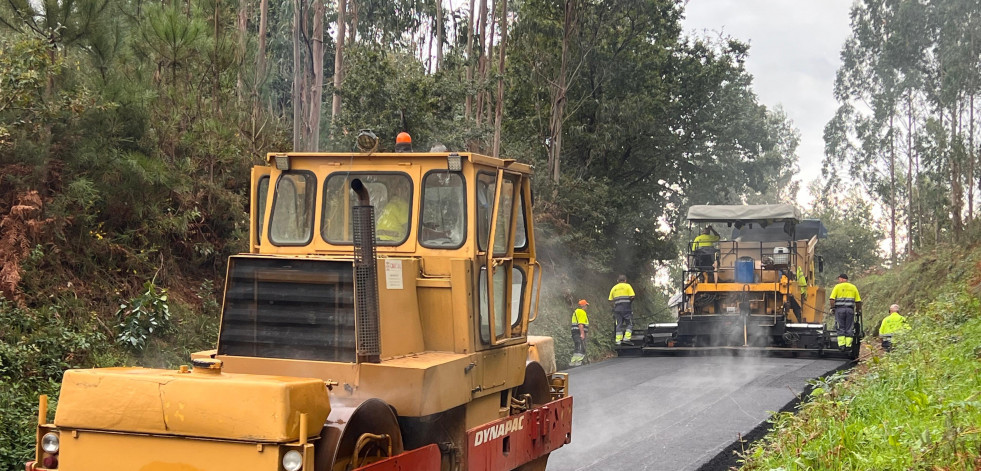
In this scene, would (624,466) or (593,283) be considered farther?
(593,283)

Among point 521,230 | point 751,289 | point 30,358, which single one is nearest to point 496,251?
point 521,230

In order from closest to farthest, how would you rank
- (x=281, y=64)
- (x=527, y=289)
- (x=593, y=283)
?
(x=527, y=289) → (x=593, y=283) → (x=281, y=64)

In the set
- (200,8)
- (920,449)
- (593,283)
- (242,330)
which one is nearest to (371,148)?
(242,330)

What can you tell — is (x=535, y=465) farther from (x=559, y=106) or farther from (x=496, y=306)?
(x=559, y=106)

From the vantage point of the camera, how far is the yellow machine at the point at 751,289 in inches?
736

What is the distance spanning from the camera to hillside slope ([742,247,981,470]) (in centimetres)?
598

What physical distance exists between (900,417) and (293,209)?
497cm

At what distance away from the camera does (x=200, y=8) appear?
13.1 meters

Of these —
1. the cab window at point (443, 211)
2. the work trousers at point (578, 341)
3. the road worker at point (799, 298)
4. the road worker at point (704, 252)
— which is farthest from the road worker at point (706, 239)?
the cab window at point (443, 211)

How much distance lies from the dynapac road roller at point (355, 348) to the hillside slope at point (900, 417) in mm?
2019

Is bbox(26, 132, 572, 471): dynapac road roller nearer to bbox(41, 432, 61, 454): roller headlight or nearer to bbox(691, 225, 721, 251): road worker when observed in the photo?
bbox(41, 432, 61, 454): roller headlight

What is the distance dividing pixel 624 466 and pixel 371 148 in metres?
3.91

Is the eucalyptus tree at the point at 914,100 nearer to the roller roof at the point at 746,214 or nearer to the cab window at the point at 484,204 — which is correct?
the roller roof at the point at 746,214

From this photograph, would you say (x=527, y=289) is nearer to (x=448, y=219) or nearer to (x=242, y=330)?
(x=448, y=219)
